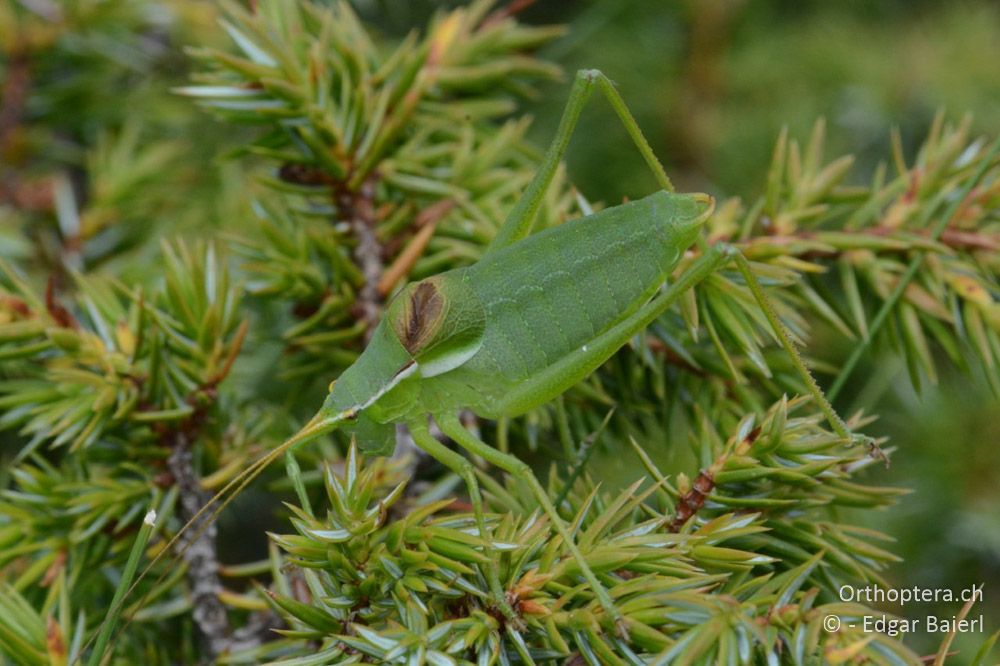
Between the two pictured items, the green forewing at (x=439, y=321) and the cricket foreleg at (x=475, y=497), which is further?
the green forewing at (x=439, y=321)

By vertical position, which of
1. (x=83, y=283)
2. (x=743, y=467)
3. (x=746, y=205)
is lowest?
(x=746, y=205)

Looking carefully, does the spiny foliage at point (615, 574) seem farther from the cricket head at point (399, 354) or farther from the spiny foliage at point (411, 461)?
the cricket head at point (399, 354)

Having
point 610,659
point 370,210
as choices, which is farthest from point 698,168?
point 610,659

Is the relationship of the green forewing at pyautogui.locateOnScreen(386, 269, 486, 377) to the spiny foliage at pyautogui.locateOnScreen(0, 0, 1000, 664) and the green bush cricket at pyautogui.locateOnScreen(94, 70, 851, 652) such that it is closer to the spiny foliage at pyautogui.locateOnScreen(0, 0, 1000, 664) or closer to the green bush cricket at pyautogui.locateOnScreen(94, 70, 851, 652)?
the green bush cricket at pyautogui.locateOnScreen(94, 70, 851, 652)

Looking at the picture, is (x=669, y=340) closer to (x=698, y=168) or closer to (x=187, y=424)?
(x=187, y=424)

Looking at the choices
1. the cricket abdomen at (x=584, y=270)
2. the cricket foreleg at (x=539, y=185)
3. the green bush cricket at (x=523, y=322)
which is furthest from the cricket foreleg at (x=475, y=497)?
the cricket foreleg at (x=539, y=185)

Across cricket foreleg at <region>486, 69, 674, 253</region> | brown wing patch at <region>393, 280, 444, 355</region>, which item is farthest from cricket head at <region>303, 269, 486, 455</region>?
cricket foreleg at <region>486, 69, 674, 253</region>
